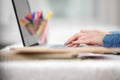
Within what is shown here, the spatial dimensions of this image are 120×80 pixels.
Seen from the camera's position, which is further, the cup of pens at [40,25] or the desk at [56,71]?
the cup of pens at [40,25]

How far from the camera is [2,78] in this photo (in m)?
0.44

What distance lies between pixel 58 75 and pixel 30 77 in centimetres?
5

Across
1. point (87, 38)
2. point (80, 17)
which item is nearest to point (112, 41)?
point (87, 38)

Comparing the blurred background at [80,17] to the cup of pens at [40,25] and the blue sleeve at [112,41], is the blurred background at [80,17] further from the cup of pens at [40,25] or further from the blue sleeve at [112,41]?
the blue sleeve at [112,41]

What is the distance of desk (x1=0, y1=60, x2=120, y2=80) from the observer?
439 mm

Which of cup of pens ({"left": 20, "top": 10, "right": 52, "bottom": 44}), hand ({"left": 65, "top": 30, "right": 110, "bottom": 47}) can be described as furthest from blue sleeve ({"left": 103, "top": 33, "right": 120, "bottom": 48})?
cup of pens ({"left": 20, "top": 10, "right": 52, "bottom": 44})

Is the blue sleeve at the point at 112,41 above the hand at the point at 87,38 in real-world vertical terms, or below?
above

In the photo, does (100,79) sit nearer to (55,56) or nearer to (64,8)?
(55,56)

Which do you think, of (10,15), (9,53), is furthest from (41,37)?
(9,53)

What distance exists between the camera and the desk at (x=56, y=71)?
44 cm

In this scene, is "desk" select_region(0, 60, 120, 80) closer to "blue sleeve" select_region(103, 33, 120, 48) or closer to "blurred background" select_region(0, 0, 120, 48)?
"blue sleeve" select_region(103, 33, 120, 48)

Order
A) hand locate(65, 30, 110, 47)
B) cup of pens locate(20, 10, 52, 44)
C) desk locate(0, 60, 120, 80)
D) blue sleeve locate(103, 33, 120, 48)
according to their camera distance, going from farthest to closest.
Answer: cup of pens locate(20, 10, 52, 44), hand locate(65, 30, 110, 47), blue sleeve locate(103, 33, 120, 48), desk locate(0, 60, 120, 80)

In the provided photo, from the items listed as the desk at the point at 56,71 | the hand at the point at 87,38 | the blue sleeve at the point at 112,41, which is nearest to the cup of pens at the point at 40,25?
the hand at the point at 87,38

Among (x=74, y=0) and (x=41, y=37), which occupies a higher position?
(x=74, y=0)
